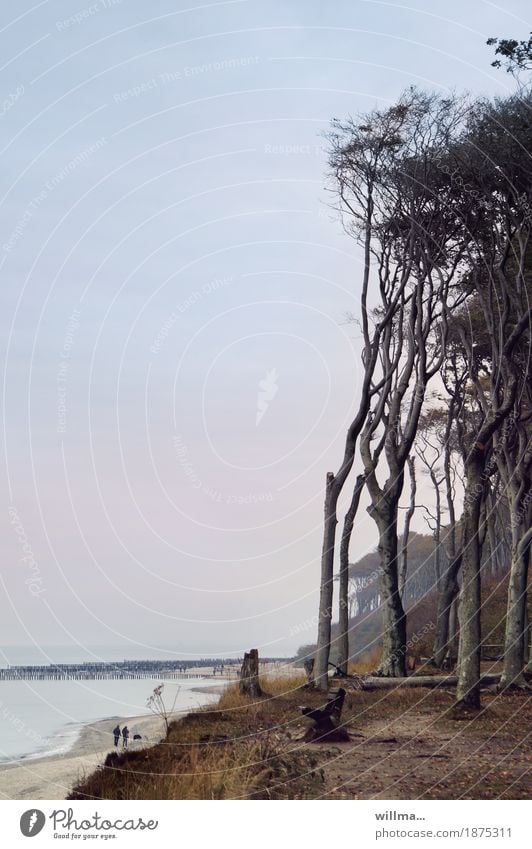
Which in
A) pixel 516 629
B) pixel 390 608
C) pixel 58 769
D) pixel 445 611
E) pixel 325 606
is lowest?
pixel 58 769

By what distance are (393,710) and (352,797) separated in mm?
10608

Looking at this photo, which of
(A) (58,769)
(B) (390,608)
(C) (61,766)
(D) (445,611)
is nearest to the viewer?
(A) (58,769)

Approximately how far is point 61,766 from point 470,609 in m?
10.0

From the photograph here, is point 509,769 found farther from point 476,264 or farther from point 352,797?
point 476,264

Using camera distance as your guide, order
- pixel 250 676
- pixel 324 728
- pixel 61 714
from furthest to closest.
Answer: pixel 61 714 → pixel 250 676 → pixel 324 728

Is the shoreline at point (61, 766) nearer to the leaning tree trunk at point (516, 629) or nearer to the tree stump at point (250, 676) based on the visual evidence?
the tree stump at point (250, 676)

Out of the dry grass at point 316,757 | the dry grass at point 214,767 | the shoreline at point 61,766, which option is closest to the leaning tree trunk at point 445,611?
the shoreline at point 61,766

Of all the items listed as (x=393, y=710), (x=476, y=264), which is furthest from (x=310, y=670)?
(x=476, y=264)

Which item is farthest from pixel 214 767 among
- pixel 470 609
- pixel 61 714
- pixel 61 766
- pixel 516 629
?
pixel 61 714

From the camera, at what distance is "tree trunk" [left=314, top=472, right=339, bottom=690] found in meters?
28.7

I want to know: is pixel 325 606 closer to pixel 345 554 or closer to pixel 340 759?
pixel 345 554

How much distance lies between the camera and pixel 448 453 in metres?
42.4

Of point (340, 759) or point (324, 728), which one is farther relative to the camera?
point (324, 728)

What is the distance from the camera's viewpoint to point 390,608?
28.3 meters
